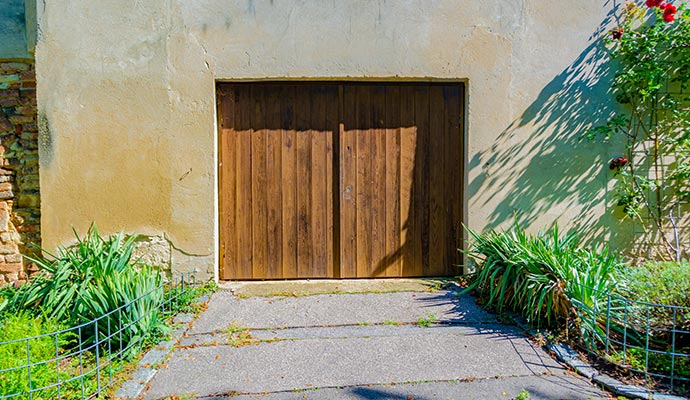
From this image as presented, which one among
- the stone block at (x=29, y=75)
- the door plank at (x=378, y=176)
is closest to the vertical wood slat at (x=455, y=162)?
the door plank at (x=378, y=176)

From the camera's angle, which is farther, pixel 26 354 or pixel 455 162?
pixel 455 162

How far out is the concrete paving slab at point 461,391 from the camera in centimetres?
Answer: 282

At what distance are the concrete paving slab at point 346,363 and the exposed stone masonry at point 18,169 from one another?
270 centimetres

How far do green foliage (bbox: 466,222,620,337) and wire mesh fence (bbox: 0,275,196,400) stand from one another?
2.84 meters

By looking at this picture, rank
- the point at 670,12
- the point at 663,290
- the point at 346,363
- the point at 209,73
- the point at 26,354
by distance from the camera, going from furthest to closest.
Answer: the point at 209,73 → the point at 670,12 → the point at 663,290 → the point at 346,363 → the point at 26,354

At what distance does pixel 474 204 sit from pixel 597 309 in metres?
1.69

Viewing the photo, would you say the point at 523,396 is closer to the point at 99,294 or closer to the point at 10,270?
the point at 99,294

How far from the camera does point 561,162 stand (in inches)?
191

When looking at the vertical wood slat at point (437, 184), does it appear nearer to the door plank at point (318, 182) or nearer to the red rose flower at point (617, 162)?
the door plank at point (318, 182)

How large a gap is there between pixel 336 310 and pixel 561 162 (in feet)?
9.34

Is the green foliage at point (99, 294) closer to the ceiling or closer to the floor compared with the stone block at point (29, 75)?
closer to the floor

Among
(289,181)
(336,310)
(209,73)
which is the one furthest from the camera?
(289,181)

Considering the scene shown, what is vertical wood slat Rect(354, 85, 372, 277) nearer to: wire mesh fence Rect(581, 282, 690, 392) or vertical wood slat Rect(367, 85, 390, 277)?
vertical wood slat Rect(367, 85, 390, 277)

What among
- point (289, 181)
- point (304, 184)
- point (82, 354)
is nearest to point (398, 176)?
point (304, 184)
